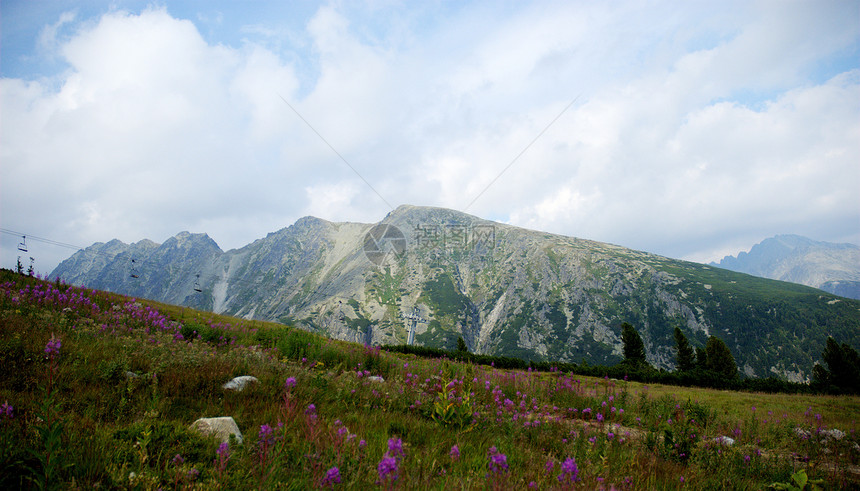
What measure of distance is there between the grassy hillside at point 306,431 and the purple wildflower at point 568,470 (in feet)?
0.07

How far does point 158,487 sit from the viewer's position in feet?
8.13

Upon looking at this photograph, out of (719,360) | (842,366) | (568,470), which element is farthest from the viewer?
(719,360)

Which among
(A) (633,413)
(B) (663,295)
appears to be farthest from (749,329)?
(A) (633,413)

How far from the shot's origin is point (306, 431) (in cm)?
391

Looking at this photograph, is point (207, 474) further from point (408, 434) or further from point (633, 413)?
point (633, 413)

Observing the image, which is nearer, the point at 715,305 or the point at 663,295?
the point at 715,305

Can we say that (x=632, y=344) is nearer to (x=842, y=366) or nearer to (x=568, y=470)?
(x=842, y=366)

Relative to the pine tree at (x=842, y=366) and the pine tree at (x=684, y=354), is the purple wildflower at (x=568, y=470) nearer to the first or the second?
the pine tree at (x=684, y=354)

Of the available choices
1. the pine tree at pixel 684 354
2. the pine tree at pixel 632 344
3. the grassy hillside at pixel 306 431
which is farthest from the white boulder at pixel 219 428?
the pine tree at pixel 684 354

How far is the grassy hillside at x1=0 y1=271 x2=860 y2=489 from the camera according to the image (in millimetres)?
2770

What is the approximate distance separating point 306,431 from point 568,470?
2753 millimetres

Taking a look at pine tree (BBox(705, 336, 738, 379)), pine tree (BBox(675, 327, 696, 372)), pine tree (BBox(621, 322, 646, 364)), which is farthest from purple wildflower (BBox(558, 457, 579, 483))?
pine tree (BBox(705, 336, 738, 379))

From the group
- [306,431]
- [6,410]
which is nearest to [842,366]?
[306,431]

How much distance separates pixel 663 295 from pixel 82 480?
22650 cm
